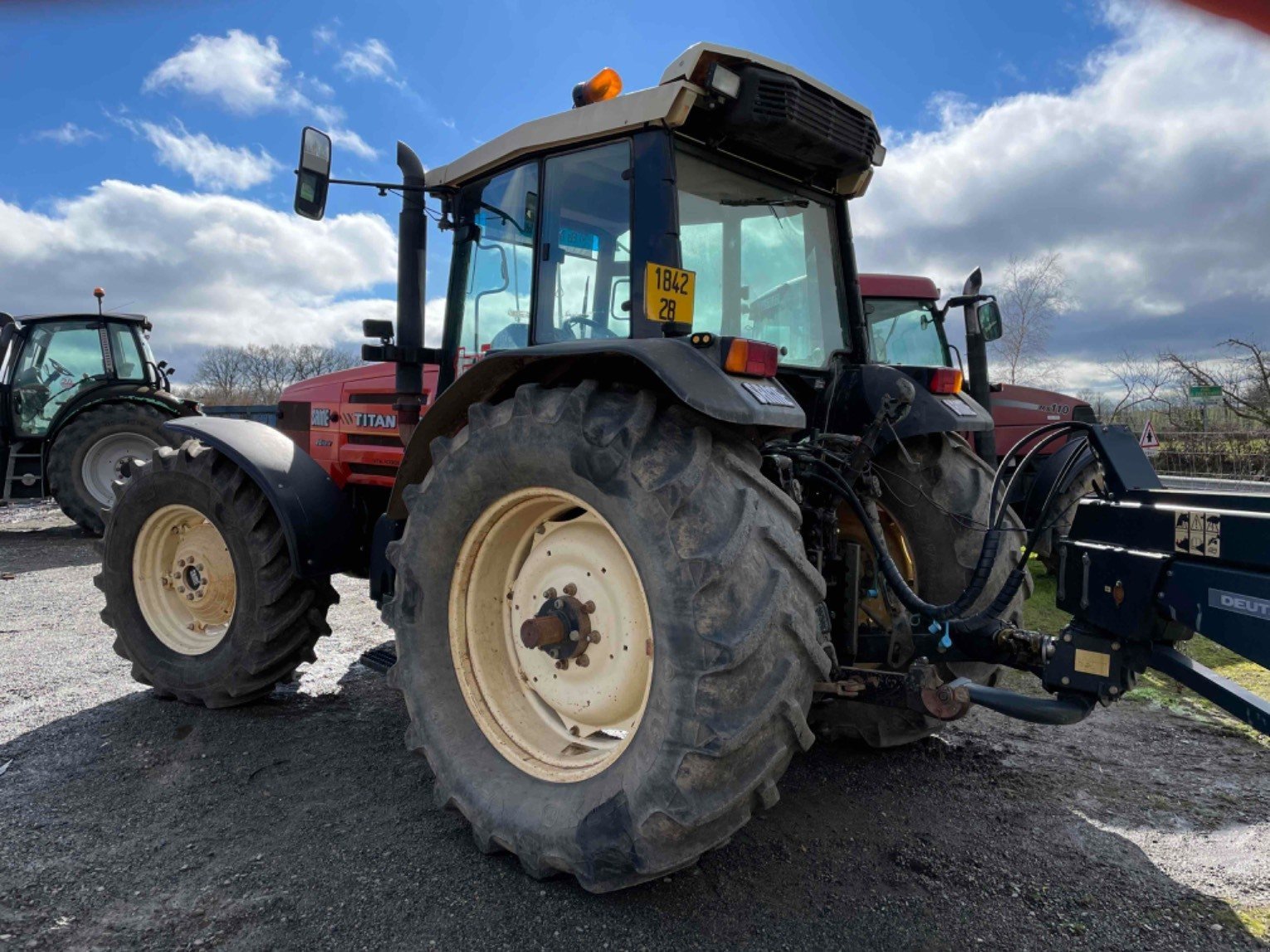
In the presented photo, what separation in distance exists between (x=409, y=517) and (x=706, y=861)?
1.35 meters

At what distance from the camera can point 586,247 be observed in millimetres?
2840

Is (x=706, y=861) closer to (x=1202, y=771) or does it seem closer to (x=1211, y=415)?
(x=1202, y=771)

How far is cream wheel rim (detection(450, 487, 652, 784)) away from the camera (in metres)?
2.35

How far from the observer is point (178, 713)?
356 centimetres

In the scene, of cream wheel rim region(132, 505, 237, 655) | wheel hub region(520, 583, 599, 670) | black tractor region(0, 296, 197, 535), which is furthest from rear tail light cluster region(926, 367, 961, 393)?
black tractor region(0, 296, 197, 535)

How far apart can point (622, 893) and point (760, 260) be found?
2.04 m

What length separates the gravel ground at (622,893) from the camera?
2.09 meters

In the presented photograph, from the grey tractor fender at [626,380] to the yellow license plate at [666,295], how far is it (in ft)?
0.63

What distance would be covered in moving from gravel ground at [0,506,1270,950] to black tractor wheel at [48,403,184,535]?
6.14 metres

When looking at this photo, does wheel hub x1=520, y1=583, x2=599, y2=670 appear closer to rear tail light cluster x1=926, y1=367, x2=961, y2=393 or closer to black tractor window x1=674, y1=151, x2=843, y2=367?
black tractor window x1=674, y1=151, x2=843, y2=367

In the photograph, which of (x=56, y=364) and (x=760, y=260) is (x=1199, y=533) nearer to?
(x=760, y=260)

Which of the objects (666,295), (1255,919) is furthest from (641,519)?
(1255,919)

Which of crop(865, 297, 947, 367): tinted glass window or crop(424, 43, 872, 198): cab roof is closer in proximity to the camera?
crop(424, 43, 872, 198): cab roof

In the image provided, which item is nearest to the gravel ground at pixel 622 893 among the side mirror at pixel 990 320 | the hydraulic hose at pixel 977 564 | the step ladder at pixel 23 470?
the hydraulic hose at pixel 977 564
